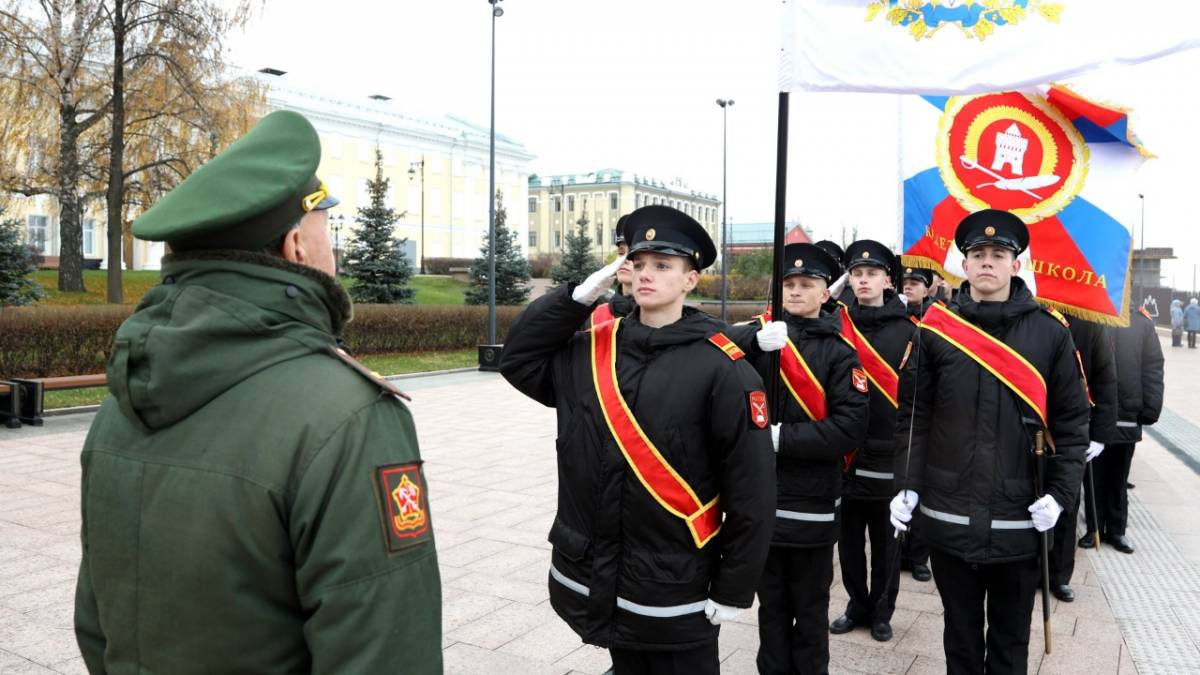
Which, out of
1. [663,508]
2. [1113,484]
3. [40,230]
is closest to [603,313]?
[663,508]

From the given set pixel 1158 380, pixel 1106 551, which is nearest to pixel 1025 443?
pixel 1106 551

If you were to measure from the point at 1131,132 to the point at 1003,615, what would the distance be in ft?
10.3

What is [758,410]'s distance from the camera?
302cm

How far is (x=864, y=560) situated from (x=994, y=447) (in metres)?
1.51

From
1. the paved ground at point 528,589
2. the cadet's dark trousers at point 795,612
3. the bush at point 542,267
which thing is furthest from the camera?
the bush at point 542,267

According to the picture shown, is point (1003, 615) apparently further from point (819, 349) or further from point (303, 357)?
point (303, 357)

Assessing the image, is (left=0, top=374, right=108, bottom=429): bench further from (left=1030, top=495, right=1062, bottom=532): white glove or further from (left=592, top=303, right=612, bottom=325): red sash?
(left=1030, top=495, right=1062, bottom=532): white glove

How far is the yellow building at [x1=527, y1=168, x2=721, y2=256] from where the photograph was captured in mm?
102625

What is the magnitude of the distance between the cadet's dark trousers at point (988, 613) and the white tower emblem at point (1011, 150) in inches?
109

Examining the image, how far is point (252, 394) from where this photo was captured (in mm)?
1600

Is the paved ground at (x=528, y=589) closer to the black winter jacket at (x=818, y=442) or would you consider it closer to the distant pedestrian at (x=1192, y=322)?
the black winter jacket at (x=818, y=442)

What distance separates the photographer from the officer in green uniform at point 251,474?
5.04ft

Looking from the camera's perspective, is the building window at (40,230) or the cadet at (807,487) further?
the building window at (40,230)

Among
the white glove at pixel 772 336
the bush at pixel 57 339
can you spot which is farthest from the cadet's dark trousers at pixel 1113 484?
the bush at pixel 57 339
